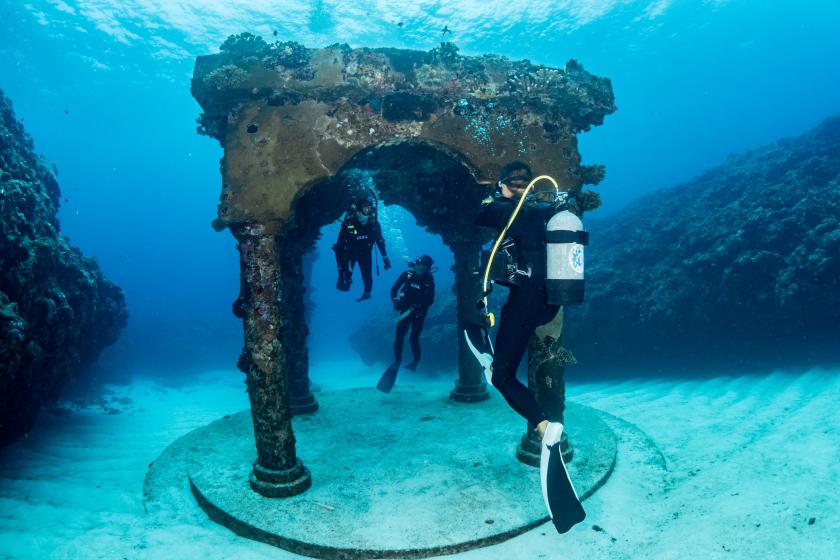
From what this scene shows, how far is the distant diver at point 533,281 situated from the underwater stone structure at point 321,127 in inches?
41.3

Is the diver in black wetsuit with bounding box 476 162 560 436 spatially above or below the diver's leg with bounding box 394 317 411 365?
above

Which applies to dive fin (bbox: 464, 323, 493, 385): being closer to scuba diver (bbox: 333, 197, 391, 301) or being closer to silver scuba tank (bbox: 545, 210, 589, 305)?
silver scuba tank (bbox: 545, 210, 589, 305)

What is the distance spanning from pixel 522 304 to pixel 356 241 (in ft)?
15.1

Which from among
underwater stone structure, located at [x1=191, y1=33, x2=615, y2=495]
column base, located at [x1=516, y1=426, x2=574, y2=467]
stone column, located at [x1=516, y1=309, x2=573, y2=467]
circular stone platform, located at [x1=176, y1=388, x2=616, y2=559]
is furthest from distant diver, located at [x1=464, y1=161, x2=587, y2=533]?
column base, located at [x1=516, y1=426, x2=574, y2=467]

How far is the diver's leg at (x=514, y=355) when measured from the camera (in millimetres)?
3850

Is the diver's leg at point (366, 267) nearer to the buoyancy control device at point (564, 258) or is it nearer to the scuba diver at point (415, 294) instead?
the scuba diver at point (415, 294)

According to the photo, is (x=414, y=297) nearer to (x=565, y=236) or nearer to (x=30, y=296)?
(x=565, y=236)

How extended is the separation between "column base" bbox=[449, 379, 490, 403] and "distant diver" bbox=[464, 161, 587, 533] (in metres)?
3.70

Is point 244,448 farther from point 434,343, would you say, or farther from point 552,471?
point 434,343

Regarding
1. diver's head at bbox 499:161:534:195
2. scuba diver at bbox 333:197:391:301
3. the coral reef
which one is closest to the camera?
diver's head at bbox 499:161:534:195

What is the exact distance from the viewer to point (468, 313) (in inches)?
306

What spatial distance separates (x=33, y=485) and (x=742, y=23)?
7621 cm

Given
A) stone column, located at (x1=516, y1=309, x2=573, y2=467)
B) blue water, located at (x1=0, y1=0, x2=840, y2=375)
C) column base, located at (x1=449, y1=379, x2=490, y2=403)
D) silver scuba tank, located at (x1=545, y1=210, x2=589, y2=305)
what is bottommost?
column base, located at (x1=449, y1=379, x2=490, y2=403)

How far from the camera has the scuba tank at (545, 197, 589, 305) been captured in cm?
351
